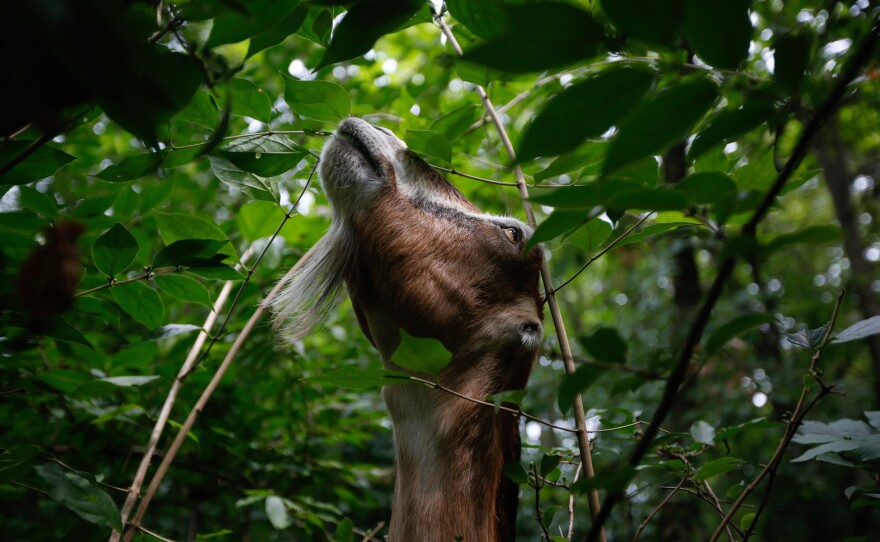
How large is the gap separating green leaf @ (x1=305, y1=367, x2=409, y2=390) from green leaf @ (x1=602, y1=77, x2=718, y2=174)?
2.03ft

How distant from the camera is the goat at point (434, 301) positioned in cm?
200

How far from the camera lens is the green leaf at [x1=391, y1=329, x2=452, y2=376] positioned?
1.16 metres

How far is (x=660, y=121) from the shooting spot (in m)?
0.87

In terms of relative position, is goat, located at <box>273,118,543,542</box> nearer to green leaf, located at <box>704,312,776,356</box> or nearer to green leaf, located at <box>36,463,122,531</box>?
green leaf, located at <box>36,463,122,531</box>

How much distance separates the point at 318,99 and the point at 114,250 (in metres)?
0.69

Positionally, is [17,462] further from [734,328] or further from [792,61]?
[792,61]

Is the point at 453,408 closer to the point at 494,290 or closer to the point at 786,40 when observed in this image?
the point at 494,290

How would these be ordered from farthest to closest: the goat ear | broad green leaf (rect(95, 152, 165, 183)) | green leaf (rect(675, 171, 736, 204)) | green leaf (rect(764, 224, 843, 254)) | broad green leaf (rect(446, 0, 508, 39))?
the goat ear < broad green leaf (rect(95, 152, 165, 183)) < broad green leaf (rect(446, 0, 508, 39)) < green leaf (rect(675, 171, 736, 204)) < green leaf (rect(764, 224, 843, 254))

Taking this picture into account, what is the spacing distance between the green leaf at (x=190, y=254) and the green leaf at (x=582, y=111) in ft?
3.46

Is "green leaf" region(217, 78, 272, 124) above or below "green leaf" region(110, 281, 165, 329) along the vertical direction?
above

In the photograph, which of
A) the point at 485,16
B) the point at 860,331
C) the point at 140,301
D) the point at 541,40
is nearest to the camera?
the point at 541,40

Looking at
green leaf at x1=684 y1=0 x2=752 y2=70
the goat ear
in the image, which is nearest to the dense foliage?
green leaf at x1=684 y1=0 x2=752 y2=70

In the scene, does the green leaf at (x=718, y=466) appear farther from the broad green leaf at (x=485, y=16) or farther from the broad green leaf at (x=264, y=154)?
the broad green leaf at (x=264, y=154)

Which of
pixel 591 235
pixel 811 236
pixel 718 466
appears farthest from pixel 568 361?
pixel 811 236
